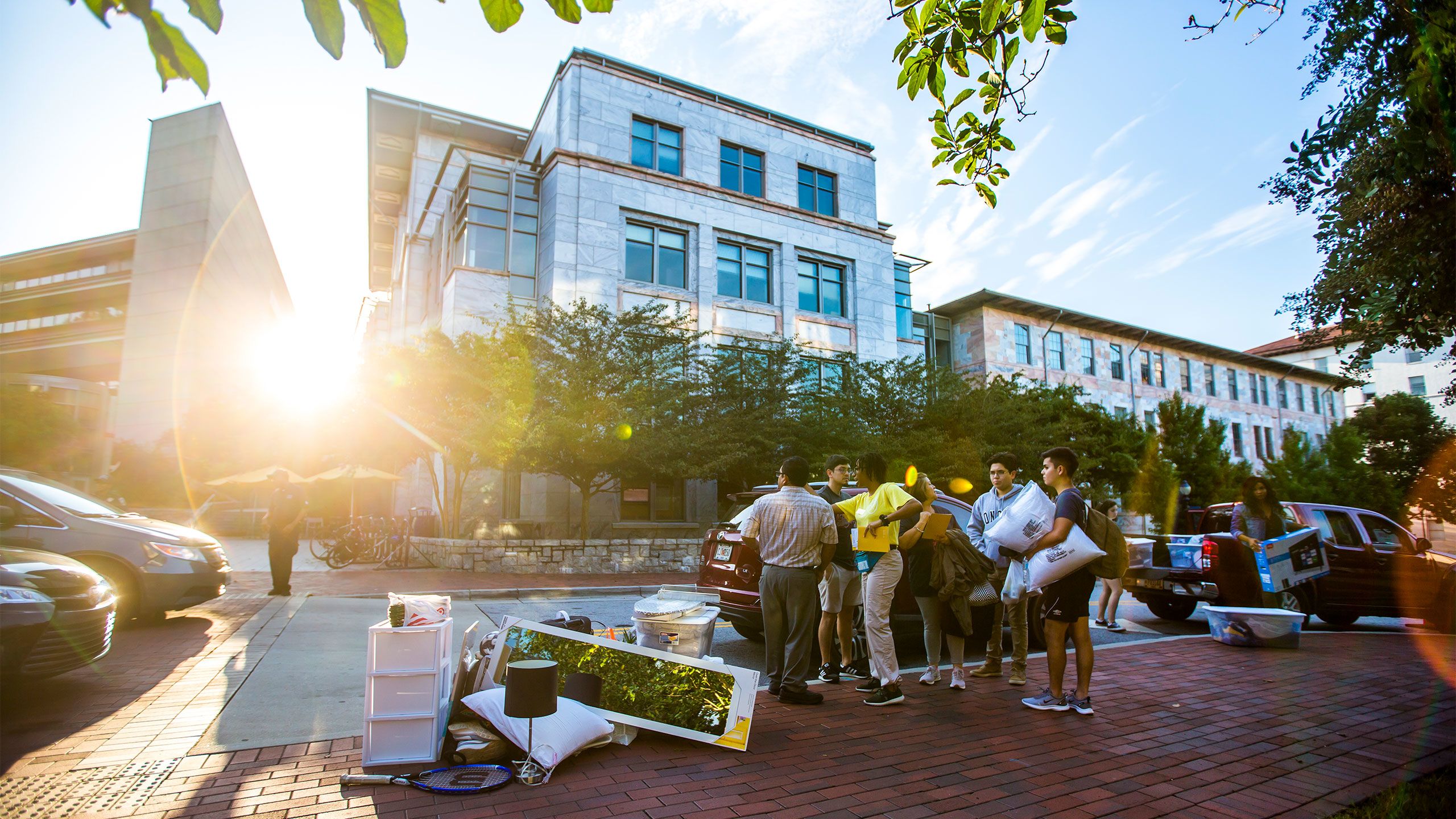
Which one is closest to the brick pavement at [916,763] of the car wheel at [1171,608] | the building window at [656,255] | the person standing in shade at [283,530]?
the car wheel at [1171,608]

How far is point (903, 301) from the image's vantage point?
32.5 meters

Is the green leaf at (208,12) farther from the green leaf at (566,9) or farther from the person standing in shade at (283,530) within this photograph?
the person standing in shade at (283,530)

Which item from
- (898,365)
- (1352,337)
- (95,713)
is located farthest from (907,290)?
(95,713)

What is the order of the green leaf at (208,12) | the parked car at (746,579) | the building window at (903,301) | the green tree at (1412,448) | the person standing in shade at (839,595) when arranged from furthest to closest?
the green tree at (1412,448) < the building window at (903,301) < the parked car at (746,579) < the person standing in shade at (839,595) < the green leaf at (208,12)

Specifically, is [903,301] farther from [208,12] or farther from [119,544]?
[208,12]

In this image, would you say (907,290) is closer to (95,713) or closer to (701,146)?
(701,146)

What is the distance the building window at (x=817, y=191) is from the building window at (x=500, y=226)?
35.4 ft

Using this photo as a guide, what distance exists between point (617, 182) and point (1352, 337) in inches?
830

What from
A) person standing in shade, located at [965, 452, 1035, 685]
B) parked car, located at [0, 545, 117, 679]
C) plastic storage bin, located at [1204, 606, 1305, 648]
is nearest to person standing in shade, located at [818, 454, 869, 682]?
person standing in shade, located at [965, 452, 1035, 685]

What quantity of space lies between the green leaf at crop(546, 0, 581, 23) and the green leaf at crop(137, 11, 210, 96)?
90 cm

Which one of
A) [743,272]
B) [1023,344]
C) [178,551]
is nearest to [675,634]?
[178,551]

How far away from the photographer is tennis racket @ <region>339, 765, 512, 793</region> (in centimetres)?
367

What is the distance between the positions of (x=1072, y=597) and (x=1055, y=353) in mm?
36579

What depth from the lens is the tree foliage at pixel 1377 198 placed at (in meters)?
5.37
